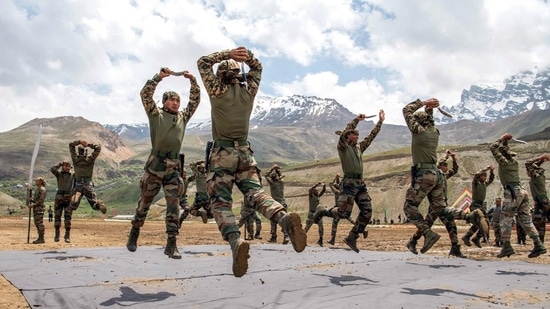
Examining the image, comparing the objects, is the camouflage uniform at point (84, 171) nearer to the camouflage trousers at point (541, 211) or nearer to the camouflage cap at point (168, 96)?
the camouflage cap at point (168, 96)

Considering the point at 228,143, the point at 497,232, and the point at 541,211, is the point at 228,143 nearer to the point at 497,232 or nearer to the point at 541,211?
the point at 541,211

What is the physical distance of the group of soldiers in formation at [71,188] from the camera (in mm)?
14266

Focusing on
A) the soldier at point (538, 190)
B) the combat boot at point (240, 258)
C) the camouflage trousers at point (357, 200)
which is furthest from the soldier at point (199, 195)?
the combat boot at point (240, 258)

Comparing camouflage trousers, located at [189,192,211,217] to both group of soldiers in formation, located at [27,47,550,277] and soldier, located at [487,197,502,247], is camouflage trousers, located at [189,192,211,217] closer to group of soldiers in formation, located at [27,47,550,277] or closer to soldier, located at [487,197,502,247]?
group of soldiers in formation, located at [27,47,550,277]

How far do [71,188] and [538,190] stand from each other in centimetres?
1428

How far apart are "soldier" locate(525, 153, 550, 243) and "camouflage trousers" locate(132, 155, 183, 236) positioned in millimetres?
9945

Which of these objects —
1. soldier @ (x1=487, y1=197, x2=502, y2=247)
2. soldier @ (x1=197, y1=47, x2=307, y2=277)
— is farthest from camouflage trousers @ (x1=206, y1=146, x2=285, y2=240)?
soldier @ (x1=487, y1=197, x2=502, y2=247)

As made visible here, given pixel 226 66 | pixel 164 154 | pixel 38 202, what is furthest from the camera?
pixel 38 202

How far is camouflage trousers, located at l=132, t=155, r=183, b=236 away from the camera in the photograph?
775 centimetres

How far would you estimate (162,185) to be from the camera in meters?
7.98

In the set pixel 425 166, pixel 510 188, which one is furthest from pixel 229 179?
pixel 510 188

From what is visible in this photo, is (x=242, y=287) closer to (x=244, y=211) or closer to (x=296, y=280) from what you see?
(x=296, y=280)

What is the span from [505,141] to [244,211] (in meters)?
8.32

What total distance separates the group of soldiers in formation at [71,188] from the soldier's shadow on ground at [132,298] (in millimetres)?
Result: 8444
